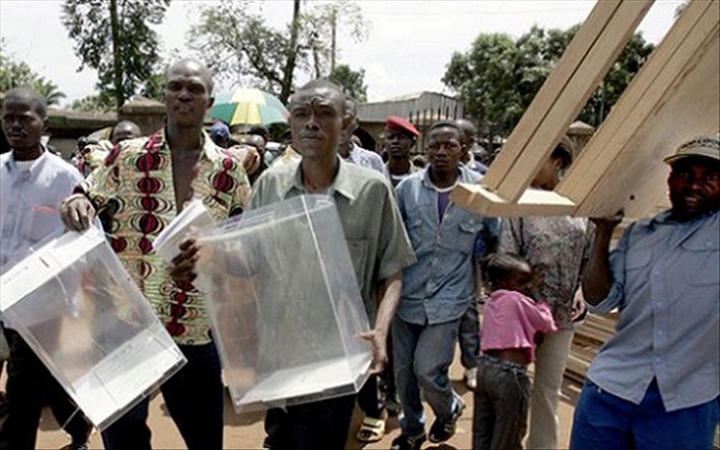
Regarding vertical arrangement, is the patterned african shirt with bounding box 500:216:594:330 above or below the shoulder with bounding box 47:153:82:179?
below

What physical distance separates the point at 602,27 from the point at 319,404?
4.58 ft

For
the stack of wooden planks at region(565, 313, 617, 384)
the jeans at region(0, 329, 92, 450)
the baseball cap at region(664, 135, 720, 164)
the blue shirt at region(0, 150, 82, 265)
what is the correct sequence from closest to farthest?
1. the baseball cap at region(664, 135, 720, 164)
2. the jeans at region(0, 329, 92, 450)
3. the blue shirt at region(0, 150, 82, 265)
4. the stack of wooden planks at region(565, 313, 617, 384)

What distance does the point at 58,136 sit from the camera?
17125 mm

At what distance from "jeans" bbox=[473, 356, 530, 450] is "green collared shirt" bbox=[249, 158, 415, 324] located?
0.90 m

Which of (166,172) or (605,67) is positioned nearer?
(605,67)

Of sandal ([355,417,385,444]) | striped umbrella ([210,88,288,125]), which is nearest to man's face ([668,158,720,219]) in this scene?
sandal ([355,417,385,444])

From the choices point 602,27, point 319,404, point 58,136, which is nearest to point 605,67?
point 602,27

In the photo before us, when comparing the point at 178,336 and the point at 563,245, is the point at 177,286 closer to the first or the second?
the point at 178,336

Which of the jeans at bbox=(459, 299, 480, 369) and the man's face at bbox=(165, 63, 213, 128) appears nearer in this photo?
the man's face at bbox=(165, 63, 213, 128)

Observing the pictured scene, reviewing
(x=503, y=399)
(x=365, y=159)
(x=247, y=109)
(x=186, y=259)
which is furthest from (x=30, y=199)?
(x=247, y=109)

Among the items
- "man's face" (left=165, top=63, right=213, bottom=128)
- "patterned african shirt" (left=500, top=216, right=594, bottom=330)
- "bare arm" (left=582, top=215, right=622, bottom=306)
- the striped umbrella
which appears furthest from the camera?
the striped umbrella

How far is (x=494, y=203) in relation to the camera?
1164mm

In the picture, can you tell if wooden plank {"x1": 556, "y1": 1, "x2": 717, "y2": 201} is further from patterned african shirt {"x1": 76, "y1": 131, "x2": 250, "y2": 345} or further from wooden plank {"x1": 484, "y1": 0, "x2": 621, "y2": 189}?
patterned african shirt {"x1": 76, "y1": 131, "x2": 250, "y2": 345}

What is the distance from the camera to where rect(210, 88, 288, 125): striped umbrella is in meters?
8.77
